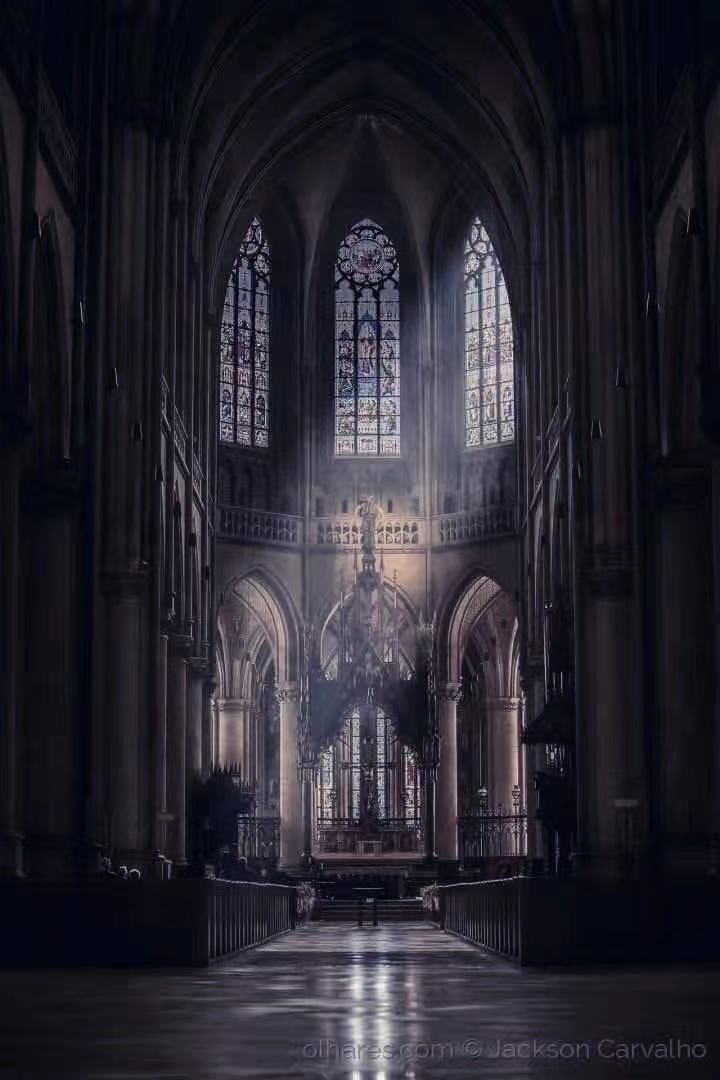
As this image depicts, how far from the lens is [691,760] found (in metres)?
27.8

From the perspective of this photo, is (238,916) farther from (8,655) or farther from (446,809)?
(446,809)

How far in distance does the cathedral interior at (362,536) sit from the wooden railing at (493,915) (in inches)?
7.1

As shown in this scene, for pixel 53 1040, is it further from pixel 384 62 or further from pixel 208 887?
pixel 384 62

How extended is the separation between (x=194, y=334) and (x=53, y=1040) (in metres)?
35.5

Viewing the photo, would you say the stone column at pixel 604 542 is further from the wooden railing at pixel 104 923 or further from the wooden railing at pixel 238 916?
the wooden railing at pixel 104 923

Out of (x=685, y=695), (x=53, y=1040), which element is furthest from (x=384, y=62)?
(x=53, y=1040)

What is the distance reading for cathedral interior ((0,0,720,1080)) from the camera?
18312mm

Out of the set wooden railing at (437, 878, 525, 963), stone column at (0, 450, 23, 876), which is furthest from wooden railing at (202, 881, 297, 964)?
wooden railing at (437, 878, 525, 963)

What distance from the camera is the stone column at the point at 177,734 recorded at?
37312 millimetres

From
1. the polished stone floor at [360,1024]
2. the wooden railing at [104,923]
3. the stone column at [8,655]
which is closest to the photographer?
the polished stone floor at [360,1024]

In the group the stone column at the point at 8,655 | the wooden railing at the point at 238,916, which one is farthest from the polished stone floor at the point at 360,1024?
the stone column at the point at 8,655

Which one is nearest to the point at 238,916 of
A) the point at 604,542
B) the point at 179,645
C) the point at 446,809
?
the point at 604,542

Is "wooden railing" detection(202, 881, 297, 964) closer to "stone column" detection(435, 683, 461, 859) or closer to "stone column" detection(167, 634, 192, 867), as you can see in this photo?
"stone column" detection(167, 634, 192, 867)

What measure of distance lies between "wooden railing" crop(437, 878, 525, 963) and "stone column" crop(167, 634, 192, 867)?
272 inches
